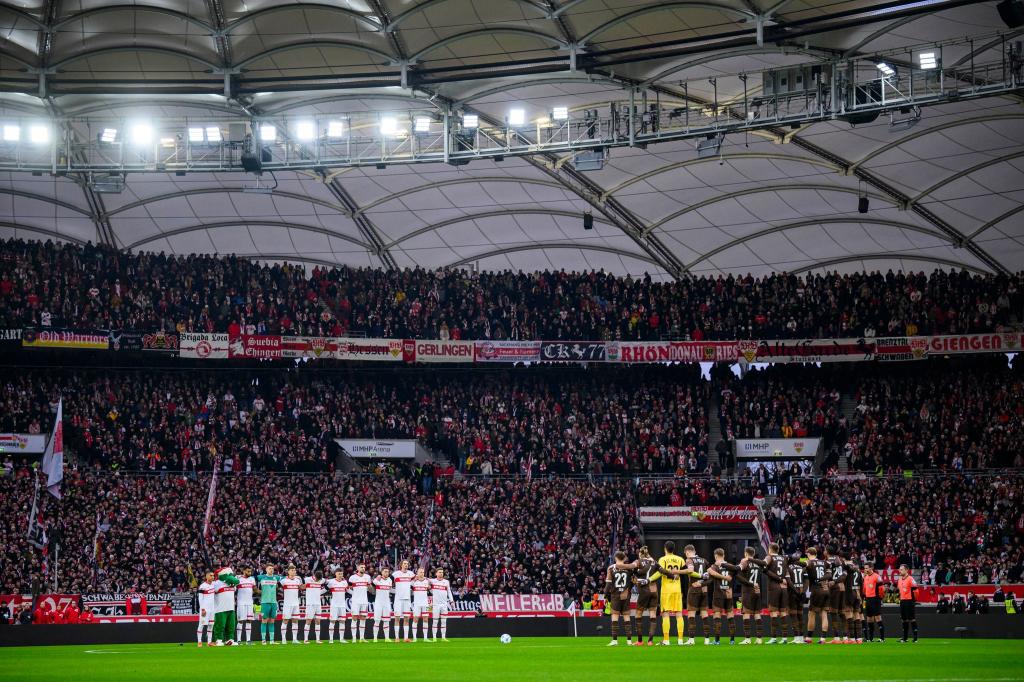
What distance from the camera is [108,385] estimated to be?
53.7 metres

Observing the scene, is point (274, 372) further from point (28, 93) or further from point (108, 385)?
point (28, 93)

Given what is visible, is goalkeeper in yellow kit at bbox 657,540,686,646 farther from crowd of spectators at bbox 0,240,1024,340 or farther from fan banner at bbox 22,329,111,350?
fan banner at bbox 22,329,111,350

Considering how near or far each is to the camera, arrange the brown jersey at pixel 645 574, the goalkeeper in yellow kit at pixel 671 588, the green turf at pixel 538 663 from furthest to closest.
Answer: the brown jersey at pixel 645 574
the goalkeeper in yellow kit at pixel 671 588
the green turf at pixel 538 663

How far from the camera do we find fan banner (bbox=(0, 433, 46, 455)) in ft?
165

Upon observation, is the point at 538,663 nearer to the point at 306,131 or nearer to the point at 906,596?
the point at 906,596

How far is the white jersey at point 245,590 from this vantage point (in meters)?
32.8

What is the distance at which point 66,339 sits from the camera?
50750 millimetres

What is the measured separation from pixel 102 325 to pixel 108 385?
312 cm

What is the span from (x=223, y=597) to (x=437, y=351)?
87.3ft

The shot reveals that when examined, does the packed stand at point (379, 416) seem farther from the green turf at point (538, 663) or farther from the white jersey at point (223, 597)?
the green turf at point (538, 663)

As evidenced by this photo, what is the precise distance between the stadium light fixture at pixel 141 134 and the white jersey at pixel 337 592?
19.6 m

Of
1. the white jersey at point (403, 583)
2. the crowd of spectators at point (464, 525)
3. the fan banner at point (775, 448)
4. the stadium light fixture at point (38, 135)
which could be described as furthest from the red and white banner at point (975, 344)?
the stadium light fixture at point (38, 135)

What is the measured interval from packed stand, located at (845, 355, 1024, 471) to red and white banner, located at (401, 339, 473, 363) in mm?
17858

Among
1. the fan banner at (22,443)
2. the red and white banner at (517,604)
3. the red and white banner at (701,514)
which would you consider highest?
the fan banner at (22,443)
